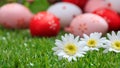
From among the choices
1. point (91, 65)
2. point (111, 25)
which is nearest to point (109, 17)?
point (111, 25)

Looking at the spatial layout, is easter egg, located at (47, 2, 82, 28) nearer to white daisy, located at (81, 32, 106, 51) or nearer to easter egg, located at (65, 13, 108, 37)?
easter egg, located at (65, 13, 108, 37)

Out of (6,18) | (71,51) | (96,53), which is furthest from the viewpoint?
(6,18)

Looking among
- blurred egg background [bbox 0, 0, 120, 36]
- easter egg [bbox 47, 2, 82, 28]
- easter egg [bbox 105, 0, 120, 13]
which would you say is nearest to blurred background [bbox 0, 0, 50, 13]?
blurred egg background [bbox 0, 0, 120, 36]

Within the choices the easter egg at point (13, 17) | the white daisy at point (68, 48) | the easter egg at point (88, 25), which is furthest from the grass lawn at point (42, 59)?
the easter egg at point (13, 17)

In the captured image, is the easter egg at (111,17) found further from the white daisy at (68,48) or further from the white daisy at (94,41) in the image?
the white daisy at (68,48)

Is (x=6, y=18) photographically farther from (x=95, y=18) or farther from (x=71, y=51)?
(x=71, y=51)

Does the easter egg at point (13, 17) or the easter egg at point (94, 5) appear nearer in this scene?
the easter egg at point (94, 5)

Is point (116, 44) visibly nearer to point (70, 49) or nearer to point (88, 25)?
point (70, 49)
